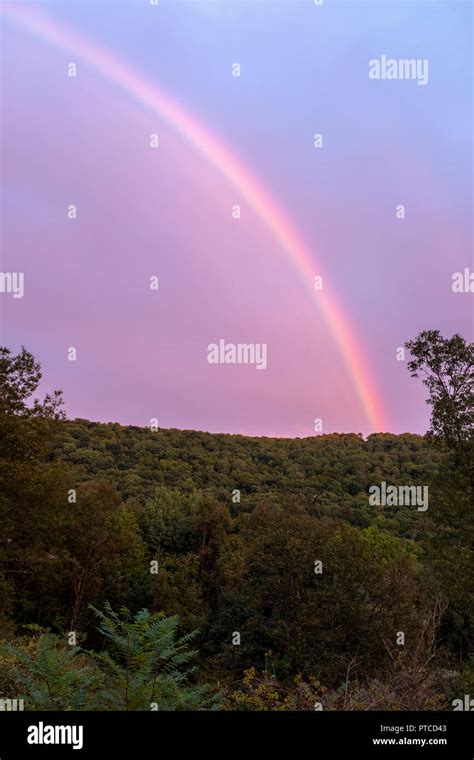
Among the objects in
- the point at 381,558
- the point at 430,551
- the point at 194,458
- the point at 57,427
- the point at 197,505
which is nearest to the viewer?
the point at 430,551

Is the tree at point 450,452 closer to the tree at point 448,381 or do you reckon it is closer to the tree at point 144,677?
the tree at point 448,381

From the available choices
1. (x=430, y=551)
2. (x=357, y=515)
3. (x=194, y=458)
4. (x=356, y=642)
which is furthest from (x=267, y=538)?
(x=194, y=458)

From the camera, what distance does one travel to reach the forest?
880 centimetres

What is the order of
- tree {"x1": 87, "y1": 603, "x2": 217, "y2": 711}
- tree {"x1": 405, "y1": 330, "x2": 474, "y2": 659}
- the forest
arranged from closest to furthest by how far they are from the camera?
tree {"x1": 87, "y1": 603, "x2": 217, "y2": 711}, the forest, tree {"x1": 405, "y1": 330, "x2": 474, "y2": 659}

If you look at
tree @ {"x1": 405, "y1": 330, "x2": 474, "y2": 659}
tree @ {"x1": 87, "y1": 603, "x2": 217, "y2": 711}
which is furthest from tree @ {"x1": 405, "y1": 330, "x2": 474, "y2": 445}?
tree @ {"x1": 87, "y1": 603, "x2": 217, "y2": 711}

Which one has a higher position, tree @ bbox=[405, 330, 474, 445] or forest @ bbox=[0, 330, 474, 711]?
tree @ bbox=[405, 330, 474, 445]

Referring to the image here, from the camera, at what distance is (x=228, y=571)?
41781 millimetres

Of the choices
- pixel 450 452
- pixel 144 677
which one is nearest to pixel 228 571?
pixel 450 452

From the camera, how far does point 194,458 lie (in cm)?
6719

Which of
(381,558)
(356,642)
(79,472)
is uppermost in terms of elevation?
(79,472)

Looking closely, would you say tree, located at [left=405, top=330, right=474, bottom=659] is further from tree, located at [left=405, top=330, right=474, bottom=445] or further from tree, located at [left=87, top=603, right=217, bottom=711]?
tree, located at [left=87, top=603, right=217, bottom=711]

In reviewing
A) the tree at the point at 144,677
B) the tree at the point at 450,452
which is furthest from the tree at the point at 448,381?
the tree at the point at 144,677

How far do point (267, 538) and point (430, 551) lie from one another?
577 inches
